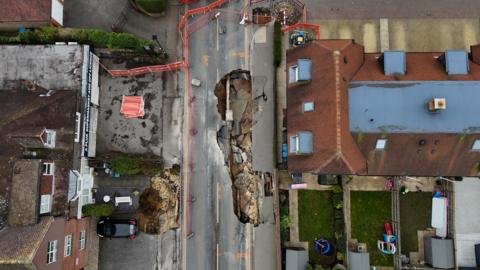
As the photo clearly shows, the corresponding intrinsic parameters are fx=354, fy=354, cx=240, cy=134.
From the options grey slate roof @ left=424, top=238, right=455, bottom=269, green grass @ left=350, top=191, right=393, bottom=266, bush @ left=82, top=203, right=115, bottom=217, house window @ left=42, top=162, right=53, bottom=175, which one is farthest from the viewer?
green grass @ left=350, top=191, right=393, bottom=266

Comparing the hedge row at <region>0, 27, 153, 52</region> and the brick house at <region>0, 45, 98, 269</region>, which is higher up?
the hedge row at <region>0, 27, 153, 52</region>

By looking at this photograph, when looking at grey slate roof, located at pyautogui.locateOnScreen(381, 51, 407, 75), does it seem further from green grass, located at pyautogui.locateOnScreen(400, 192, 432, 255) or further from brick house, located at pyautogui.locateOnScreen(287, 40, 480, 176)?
green grass, located at pyautogui.locateOnScreen(400, 192, 432, 255)

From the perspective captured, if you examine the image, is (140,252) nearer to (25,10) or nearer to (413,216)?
(25,10)

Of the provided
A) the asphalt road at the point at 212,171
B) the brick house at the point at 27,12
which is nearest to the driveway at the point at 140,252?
the asphalt road at the point at 212,171

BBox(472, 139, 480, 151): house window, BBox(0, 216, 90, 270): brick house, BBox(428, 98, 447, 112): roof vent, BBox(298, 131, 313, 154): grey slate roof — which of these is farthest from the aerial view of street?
BBox(428, 98, 447, 112): roof vent

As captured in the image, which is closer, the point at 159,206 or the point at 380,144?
the point at 380,144

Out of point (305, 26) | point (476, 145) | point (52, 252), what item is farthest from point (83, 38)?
point (476, 145)
